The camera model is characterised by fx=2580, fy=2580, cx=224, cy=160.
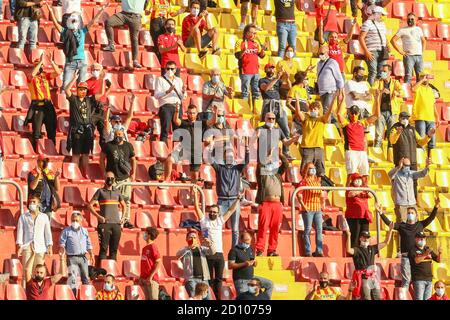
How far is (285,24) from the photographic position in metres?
41.6

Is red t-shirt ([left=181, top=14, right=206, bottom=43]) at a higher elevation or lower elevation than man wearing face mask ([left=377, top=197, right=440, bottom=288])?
higher

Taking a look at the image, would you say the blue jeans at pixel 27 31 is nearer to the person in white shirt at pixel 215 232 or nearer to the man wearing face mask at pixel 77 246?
the person in white shirt at pixel 215 232

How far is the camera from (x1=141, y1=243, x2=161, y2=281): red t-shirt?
117ft

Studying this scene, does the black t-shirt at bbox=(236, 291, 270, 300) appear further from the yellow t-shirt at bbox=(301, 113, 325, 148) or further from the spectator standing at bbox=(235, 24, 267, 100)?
the spectator standing at bbox=(235, 24, 267, 100)

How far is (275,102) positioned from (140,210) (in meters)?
3.28

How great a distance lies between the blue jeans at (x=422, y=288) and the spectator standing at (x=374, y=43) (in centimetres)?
545

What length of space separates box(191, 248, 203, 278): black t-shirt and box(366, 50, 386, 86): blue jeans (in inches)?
268

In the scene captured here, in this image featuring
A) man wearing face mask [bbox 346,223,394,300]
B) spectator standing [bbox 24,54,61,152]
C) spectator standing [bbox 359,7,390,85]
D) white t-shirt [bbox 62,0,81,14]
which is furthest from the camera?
spectator standing [bbox 359,7,390,85]

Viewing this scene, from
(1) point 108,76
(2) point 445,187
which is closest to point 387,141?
(2) point 445,187

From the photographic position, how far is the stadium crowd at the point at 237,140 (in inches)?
1417

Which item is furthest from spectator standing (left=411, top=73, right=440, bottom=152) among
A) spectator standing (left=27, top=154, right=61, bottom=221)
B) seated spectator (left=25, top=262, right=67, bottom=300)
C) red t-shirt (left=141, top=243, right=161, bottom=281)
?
seated spectator (left=25, top=262, right=67, bottom=300)

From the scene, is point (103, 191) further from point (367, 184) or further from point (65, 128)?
point (367, 184)

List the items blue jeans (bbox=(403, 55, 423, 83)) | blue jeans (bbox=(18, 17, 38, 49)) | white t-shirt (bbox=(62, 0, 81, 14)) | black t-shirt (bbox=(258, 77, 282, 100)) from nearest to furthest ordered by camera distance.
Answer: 1. blue jeans (bbox=(18, 17, 38, 49))
2. black t-shirt (bbox=(258, 77, 282, 100))
3. white t-shirt (bbox=(62, 0, 81, 14))
4. blue jeans (bbox=(403, 55, 423, 83))

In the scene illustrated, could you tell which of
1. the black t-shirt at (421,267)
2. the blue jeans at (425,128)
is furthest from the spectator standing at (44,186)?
the blue jeans at (425,128)
